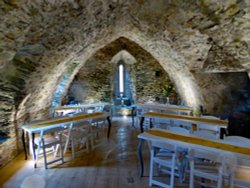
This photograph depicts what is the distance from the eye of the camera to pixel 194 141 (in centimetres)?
254

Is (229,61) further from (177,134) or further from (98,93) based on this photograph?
(98,93)

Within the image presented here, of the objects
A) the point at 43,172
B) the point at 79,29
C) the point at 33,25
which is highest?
the point at 79,29

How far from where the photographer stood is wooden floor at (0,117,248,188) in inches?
112

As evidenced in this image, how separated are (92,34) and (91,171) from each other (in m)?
3.12

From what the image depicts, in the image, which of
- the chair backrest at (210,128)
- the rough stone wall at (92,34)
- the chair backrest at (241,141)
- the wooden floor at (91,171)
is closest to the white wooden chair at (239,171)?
the chair backrest at (241,141)

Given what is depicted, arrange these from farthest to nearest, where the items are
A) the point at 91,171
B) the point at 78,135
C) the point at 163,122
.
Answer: the point at 163,122, the point at 78,135, the point at 91,171

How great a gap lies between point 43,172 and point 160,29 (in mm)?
3865

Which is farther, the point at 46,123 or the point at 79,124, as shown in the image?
the point at 79,124

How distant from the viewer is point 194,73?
4.71m

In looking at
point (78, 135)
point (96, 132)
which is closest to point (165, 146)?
point (78, 135)

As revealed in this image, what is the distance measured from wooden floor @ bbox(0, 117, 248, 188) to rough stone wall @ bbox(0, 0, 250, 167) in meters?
0.55

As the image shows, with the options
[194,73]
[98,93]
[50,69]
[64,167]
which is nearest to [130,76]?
[98,93]

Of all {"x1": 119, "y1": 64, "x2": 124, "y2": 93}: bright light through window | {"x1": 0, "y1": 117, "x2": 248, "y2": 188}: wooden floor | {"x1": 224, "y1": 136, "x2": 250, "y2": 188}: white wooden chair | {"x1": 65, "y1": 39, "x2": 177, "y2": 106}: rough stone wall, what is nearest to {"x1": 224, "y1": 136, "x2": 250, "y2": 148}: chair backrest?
{"x1": 224, "y1": 136, "x2": 250, "y2": 188}: white wooden chair

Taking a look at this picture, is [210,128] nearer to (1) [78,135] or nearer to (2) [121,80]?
(1) [78,135]
